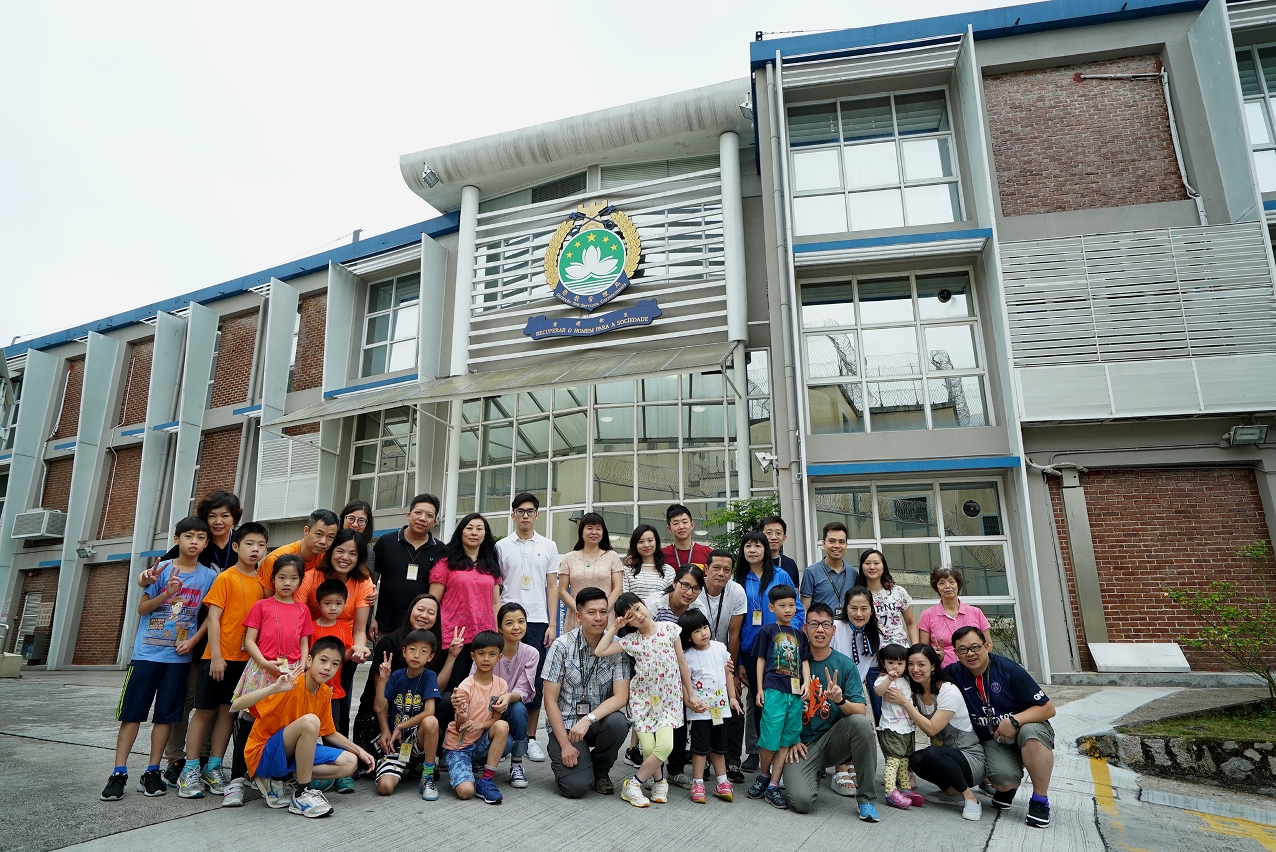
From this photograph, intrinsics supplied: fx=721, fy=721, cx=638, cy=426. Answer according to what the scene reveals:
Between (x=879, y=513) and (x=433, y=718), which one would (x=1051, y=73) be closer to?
(x=879, y=513)

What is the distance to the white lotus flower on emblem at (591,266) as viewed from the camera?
12.6 metres

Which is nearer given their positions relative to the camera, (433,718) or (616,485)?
(433,718)

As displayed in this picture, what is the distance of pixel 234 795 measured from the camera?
3.62 m

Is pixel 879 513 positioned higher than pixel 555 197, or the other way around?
pixel 555 197

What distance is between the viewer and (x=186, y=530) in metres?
4.09

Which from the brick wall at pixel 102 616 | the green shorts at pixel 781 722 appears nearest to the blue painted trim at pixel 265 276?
the brick wall at pixel 102 616

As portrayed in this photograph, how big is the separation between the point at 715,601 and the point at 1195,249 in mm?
8540

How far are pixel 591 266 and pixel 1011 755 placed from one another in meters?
10.3

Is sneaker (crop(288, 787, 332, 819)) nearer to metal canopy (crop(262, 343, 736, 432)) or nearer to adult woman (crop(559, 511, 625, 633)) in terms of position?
adult woman (crop(559, 511, 625, 633))

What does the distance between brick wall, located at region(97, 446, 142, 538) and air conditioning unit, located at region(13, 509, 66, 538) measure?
1175 mm

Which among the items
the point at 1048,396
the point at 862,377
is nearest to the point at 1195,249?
the point at 1048,396

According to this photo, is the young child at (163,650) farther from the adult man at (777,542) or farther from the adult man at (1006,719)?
the adult man at (1006,719)

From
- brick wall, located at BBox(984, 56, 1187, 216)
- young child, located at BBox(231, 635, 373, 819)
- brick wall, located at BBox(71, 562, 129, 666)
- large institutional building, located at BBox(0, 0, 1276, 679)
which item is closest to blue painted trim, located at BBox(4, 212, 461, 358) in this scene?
large institutional building, located at BBox(0, 0, 1276, 679)

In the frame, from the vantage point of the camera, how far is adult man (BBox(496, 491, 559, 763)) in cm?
517
